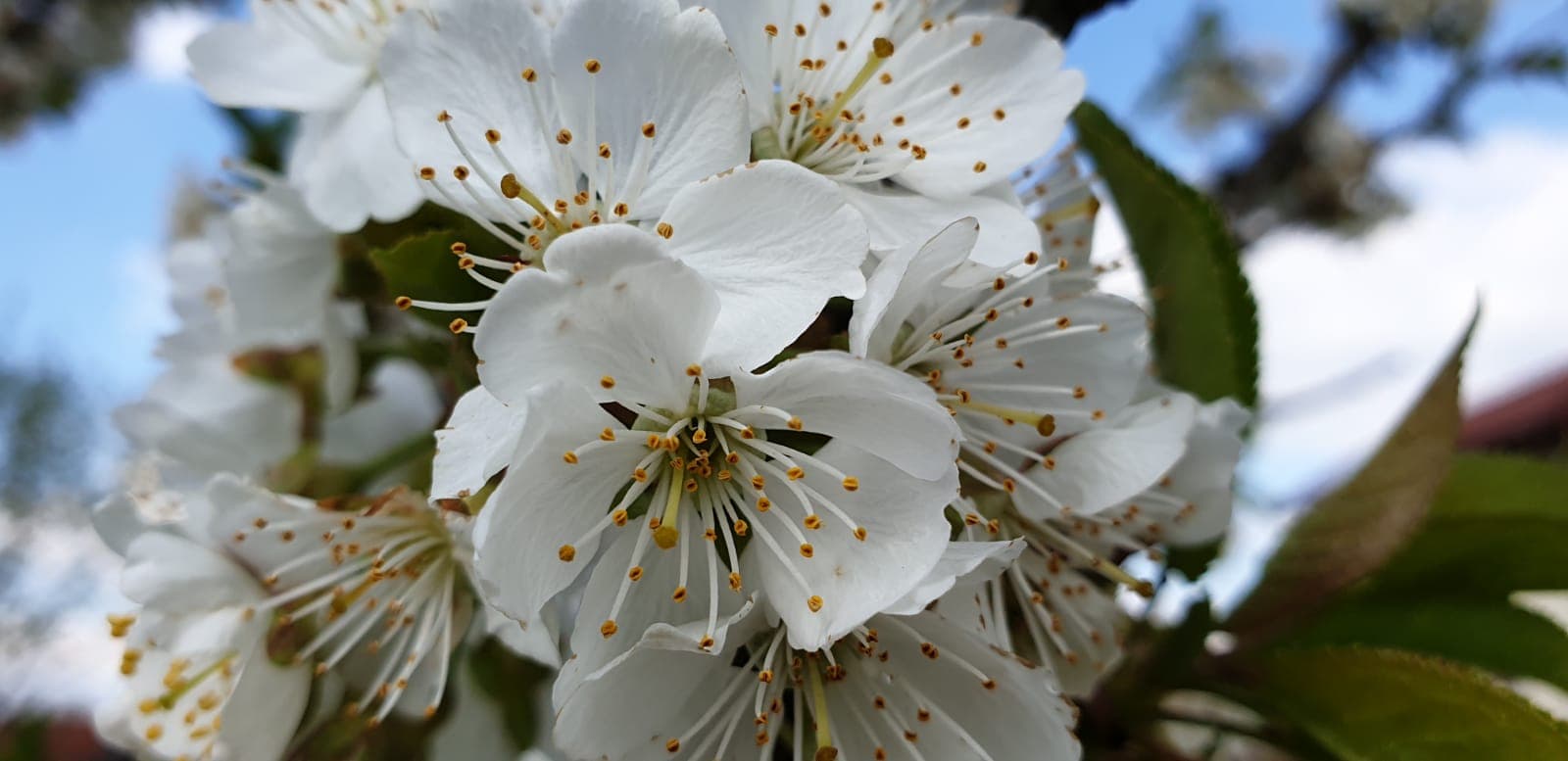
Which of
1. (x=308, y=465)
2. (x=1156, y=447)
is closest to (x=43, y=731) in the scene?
(x=308, y=465)

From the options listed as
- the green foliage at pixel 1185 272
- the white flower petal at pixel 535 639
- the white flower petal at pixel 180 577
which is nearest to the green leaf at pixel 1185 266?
the green foliage at pixel 1185 272

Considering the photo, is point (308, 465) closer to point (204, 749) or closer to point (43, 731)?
point (204, 749)

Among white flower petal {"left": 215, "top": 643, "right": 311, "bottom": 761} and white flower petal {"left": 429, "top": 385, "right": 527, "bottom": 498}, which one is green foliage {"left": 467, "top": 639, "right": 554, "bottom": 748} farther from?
white flower petal {"left": 429, "top": 385, "right": 527, "bottom": 498}

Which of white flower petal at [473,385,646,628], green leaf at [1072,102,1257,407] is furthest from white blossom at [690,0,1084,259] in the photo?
white flower petal at [473,385,646,628]

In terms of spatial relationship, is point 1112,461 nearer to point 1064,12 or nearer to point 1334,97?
point 1064,12

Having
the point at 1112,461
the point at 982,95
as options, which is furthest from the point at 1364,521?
the point at 982,95

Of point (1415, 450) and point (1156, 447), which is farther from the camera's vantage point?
point (1415, 450)
